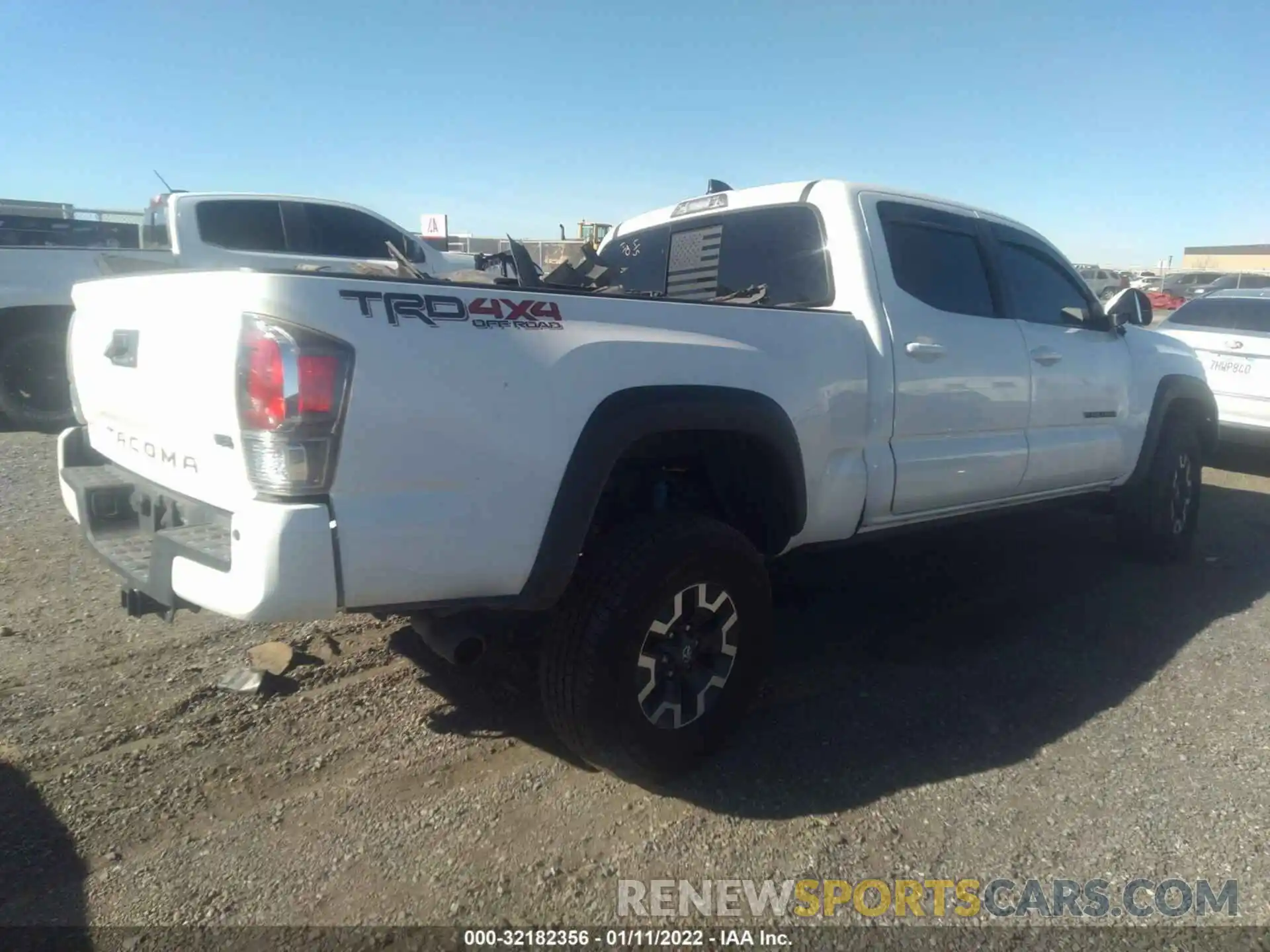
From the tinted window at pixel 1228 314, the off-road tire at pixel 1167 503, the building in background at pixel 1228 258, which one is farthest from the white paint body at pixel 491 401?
the building in background at pixel 1228 258

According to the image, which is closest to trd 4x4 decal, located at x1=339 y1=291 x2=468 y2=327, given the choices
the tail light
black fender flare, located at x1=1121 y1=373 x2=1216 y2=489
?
the tail light

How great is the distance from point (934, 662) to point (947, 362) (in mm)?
1317

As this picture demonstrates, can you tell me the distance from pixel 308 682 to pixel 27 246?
20.3 feet

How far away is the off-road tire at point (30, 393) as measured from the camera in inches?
298

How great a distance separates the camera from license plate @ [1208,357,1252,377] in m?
8.01

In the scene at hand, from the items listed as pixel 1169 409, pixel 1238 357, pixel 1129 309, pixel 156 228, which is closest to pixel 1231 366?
pixel 1238 357

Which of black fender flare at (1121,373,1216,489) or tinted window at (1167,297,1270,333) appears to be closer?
black fender flare at (1121,373,1216,489)

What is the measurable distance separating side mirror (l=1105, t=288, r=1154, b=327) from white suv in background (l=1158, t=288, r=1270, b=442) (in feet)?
10.5

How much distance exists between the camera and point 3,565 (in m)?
4.61

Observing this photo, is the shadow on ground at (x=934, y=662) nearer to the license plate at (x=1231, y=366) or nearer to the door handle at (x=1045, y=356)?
the door handle at (x=1045, y=356)

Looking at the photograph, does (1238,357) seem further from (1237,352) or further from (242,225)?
(242,225)

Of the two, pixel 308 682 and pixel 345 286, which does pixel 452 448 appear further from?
pixel 308 682

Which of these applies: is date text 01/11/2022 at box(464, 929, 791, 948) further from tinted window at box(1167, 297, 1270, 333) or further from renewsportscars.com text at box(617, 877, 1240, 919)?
tinted window at box(1167, 297, 1270, 333)

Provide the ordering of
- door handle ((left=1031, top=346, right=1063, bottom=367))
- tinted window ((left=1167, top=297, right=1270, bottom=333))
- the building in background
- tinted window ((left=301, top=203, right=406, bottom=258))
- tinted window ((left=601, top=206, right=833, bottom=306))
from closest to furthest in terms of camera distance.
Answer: tinted window ((left=601, top=206, right=833, bottom=306)) → door handle ((left=1031, top=346, right=1063, bottom=367)) → tinted window ((left=1167, top=297, right=1270, bottom=333)) → tinted window ((left=301, top=203, right=406, bottom=258)) → the building in background
